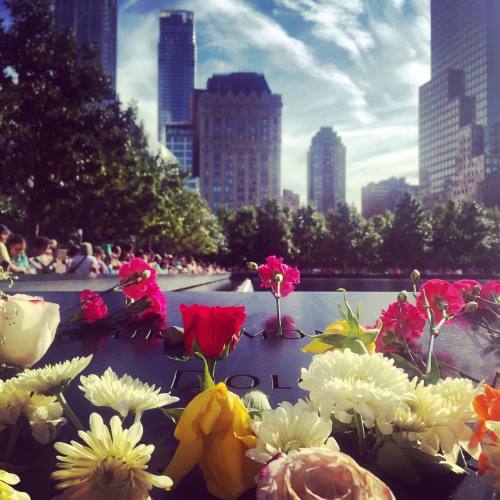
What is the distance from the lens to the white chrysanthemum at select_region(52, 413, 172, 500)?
702 mm

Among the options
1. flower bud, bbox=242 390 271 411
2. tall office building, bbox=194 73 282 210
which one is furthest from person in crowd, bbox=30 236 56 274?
tall office building, bbox=194 73 282 210

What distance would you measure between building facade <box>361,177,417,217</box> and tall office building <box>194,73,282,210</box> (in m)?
46.5

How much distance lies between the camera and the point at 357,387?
73cm

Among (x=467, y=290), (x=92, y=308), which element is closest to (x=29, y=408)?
(x=467, y=290)

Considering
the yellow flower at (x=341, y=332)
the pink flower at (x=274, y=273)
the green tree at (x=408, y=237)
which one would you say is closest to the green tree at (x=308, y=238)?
the green tree at (x=408, y=237)

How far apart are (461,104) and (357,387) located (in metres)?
139

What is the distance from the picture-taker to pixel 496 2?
410 ft

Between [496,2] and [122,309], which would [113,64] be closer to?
[496,2]

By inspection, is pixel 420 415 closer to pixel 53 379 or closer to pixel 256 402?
pixel 256 402

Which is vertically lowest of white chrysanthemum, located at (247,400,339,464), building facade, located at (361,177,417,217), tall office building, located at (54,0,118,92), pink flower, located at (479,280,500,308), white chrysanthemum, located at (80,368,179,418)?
white chrysanthemum, located at (247,400,339,464)

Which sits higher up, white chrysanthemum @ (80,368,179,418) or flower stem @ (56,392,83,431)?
white chrysanthemum @ (80,368,179,418)

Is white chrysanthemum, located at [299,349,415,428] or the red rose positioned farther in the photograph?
the red rose

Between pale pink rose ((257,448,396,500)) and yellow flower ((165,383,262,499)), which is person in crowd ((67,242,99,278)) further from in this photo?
pale pink rose ((257,448,396,500))

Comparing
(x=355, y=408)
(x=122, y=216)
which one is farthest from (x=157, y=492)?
(x=122, y=216)
